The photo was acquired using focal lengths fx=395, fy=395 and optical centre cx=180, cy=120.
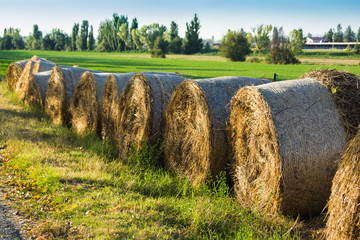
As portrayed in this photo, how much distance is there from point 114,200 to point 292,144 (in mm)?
2832

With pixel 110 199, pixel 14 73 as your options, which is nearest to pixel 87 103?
pixel 110 199

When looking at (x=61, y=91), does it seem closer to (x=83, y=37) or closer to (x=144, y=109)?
(x=144, y=109)

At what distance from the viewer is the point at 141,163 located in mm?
7992

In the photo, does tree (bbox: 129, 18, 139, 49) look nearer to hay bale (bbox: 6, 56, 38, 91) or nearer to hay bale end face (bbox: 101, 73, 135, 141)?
hay bale (bbox: 6, 56, 38, 91)

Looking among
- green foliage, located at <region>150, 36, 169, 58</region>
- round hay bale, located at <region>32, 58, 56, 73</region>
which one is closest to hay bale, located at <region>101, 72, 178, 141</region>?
round hay bale, located at <region>32, 58, 56, 73</region>

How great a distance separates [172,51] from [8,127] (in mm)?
109599

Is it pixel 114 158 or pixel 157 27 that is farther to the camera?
pixel 157 27

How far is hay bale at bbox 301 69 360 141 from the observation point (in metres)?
5.68

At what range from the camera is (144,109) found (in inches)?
320

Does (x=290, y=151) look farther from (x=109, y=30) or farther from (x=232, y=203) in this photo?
(x=109, y=30)

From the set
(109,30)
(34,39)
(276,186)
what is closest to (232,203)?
(276,186)

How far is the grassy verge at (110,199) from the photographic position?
5.26 metres

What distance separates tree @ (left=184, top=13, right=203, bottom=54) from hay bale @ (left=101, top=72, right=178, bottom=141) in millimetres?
107413

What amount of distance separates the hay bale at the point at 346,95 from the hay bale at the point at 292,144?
4.8 inches
